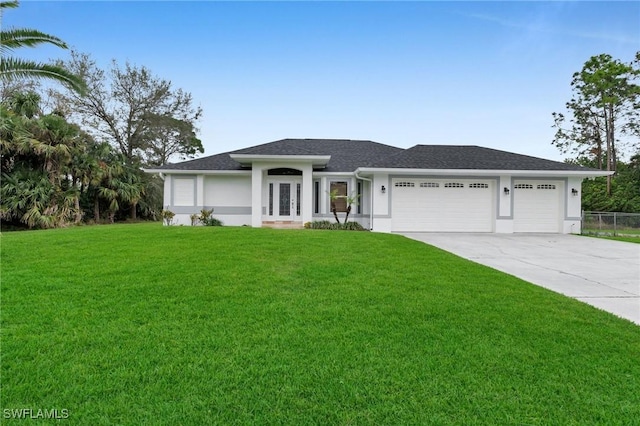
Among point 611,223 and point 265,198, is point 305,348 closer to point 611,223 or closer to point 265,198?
point 265,198

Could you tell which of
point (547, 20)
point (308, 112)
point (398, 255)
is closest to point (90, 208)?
point (308, 112)

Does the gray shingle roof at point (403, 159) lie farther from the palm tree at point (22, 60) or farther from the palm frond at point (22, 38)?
the palm frond at point (22, 38)

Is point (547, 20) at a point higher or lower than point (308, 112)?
higher

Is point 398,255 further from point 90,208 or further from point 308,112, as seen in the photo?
point 90,208

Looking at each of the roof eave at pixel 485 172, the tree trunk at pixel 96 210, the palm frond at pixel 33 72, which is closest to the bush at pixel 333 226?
the roof eave at pixel 485 172

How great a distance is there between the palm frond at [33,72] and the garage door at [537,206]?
17060 millimetres

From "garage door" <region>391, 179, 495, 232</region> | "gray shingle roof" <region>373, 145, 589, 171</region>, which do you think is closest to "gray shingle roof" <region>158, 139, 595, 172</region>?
"gray shingle roof" <region>373, 145, 589, 171</region>

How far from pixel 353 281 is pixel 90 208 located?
21.7 m

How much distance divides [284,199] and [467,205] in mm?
8644

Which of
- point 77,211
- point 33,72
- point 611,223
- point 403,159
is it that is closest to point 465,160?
point 403,159

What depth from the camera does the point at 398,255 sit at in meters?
7.61

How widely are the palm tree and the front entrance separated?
29.2 ft

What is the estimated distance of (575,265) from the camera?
7.92 metres

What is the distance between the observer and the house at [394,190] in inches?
580
